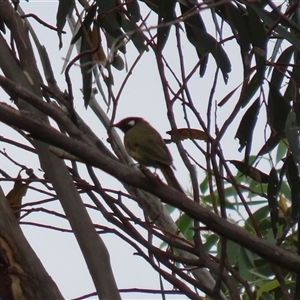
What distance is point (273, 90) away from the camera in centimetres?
202

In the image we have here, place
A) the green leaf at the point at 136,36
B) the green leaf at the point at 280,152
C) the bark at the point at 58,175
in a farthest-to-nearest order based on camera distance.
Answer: the green leaf at the point at 280,152, the green leaf at the point at 136,36, the bark at the point at 58,175

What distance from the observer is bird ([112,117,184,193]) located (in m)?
2.84

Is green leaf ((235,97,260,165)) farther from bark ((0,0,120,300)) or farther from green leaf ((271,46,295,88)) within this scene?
bark ((0,0,120,300))

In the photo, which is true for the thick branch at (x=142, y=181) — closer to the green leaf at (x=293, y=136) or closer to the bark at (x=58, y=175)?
the bark at (x=58, y=175)

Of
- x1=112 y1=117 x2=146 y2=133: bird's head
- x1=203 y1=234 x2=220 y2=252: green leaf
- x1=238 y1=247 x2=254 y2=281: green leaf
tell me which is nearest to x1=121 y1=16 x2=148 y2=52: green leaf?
x1=238 y1=247 x2=254 y2=281: green leaf

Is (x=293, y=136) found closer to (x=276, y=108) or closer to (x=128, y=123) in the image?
(x=276, y=108)

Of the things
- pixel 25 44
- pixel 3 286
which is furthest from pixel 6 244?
pixel 25 44

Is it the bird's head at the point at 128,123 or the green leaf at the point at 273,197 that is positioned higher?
the bird's head at the point at 128,123

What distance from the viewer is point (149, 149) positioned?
9.96 feet

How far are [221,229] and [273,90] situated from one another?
2.65 feet

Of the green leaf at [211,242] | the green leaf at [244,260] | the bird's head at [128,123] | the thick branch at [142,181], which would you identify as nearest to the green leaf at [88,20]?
the thick branch at [142,181]

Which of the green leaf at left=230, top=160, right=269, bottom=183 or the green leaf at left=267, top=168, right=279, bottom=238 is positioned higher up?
the green leaf at left=230, top=160, right=269, bottom=183

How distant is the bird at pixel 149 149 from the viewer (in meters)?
2.84

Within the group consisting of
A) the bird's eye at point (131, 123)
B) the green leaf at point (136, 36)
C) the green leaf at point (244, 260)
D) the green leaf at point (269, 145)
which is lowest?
the green leaf at point (244, 260)
